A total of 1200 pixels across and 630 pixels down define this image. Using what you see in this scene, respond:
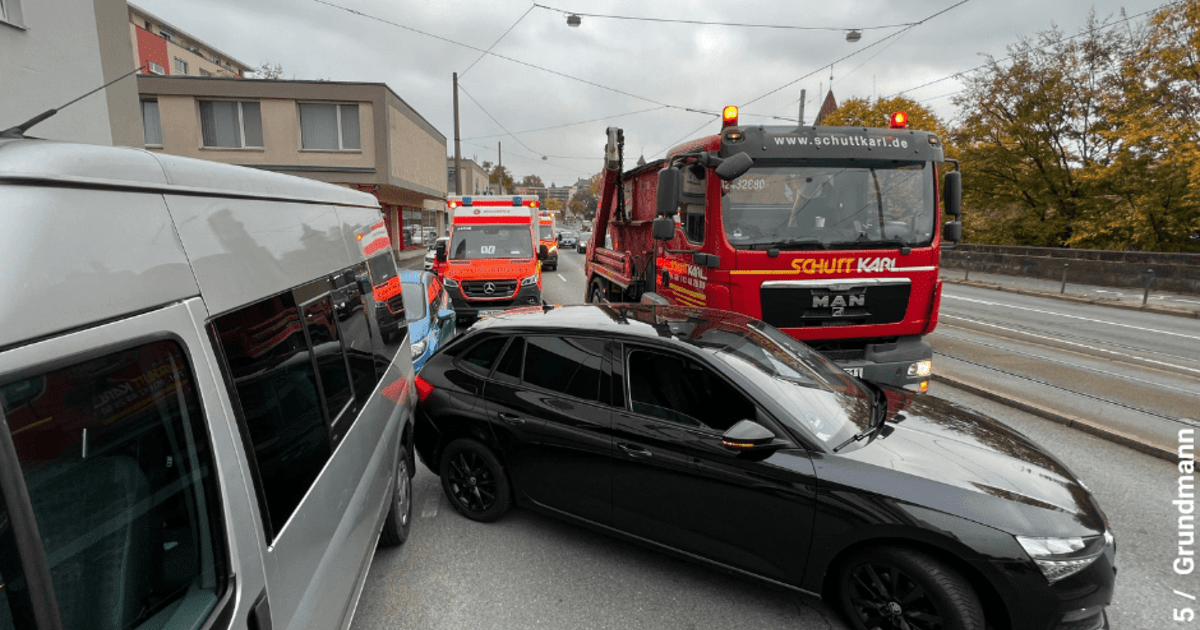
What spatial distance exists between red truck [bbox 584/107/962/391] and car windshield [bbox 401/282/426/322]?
3.61 meters

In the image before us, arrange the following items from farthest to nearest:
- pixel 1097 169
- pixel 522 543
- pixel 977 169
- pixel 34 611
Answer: pixel 977 169 < pixel 1097 169 < pixel 522 543 < pixel 34 611

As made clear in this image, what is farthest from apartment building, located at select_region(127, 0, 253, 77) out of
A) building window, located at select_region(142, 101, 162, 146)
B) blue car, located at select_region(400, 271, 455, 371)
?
blue car, located at select_region(400, 271, 455, 371)

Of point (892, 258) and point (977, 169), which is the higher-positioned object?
point (977, 169)

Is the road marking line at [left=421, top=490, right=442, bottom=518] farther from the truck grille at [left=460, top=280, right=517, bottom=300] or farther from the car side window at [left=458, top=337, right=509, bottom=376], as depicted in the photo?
the truck grille at [left=460, top=280, right=517, bottom=300]

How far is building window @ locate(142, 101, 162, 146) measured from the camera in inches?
971

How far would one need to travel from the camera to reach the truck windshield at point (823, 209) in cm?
577

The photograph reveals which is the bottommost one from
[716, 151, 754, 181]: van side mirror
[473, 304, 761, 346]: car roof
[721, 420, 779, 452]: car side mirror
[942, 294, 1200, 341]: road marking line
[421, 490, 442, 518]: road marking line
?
[421, 490, 442, 518]: road marking line

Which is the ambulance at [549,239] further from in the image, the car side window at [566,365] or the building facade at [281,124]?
the car side window at [566,365]

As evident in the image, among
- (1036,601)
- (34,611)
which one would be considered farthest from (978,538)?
(34,611)

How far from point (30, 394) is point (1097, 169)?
28.3 m

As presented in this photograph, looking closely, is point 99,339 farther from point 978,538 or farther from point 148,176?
point 978,538

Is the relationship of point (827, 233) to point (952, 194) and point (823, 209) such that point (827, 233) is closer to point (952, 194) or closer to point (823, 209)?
point (823, 209)

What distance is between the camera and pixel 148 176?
1.47m

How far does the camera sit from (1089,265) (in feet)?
64.2
